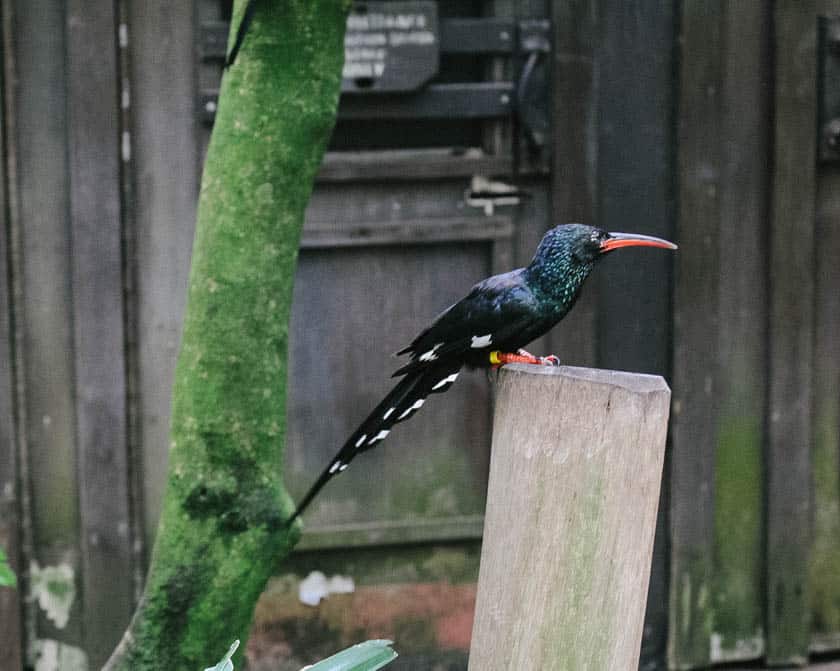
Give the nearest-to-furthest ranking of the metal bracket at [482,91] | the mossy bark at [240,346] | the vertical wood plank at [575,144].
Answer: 1. the mossy bark at [240,346]
2. the metal bracket at [482,91]
3. the vertical wood plank at [575,144]

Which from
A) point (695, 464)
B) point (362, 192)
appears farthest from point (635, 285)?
point (362, 192)

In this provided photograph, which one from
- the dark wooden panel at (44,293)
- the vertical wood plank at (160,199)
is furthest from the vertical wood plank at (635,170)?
the dark wooden panel at (44,293)

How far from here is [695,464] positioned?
4766 mm

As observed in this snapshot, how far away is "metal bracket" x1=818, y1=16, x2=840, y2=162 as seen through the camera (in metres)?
4.71

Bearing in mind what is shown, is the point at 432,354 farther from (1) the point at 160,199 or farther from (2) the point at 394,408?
(1) the point at 160,199

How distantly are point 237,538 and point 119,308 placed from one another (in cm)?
144

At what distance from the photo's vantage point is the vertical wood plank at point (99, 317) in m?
4.25

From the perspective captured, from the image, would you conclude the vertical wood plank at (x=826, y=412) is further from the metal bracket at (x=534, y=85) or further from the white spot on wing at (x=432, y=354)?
the white spot on wing at (x=432, y=354)

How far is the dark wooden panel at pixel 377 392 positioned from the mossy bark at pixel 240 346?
1.42 meters

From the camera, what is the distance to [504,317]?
264 cm

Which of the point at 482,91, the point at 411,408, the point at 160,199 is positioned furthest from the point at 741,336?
the point at 411,408

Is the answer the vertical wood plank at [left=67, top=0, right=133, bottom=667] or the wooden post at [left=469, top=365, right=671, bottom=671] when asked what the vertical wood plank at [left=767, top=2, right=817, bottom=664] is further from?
the wooden post at [left=469, top=365, right=671, bottom=671]

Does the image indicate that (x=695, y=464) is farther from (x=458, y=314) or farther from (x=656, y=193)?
(x=458, y=314)

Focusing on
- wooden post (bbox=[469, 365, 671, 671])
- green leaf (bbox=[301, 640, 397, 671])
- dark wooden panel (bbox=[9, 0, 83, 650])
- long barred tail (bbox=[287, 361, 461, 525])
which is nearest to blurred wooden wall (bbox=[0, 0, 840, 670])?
dark wooden panel (bbox=[9, 0, 83, 650])
